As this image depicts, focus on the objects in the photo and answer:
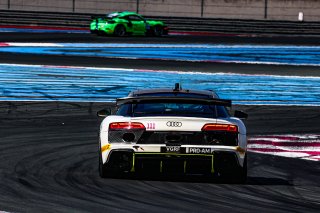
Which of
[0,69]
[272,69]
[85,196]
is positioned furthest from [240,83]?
[85,196]

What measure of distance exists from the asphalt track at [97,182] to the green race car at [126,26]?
25516 mm

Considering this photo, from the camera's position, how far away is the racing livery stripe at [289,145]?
14260mm

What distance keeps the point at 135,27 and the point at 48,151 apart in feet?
103

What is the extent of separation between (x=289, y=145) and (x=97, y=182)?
17.1 feet

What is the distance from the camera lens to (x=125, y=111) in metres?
→ 11.4

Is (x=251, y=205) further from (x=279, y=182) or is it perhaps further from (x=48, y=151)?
(x=48, y=151)

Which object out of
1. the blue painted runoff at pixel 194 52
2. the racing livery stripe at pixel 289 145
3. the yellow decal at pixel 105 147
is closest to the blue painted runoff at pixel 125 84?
the blue painted runoff at pixel 194 52

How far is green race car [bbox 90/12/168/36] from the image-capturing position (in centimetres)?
4372

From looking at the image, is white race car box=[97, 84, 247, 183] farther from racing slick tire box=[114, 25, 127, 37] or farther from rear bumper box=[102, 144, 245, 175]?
racing slick tire box=[114, 25, 127, 37]

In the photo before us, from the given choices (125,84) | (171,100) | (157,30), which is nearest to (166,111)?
(171,100)

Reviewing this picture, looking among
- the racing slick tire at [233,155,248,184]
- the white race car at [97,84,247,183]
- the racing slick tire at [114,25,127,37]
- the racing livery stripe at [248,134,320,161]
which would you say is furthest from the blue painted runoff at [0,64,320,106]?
the racing slick tire at [114,25,127,37]

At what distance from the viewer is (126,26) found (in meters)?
44.5

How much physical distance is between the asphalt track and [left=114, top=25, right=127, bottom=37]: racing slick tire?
26.0 metres

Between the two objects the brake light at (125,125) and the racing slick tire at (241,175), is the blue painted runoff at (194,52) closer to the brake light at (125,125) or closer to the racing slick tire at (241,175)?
the racing slick tire at (241,175)
